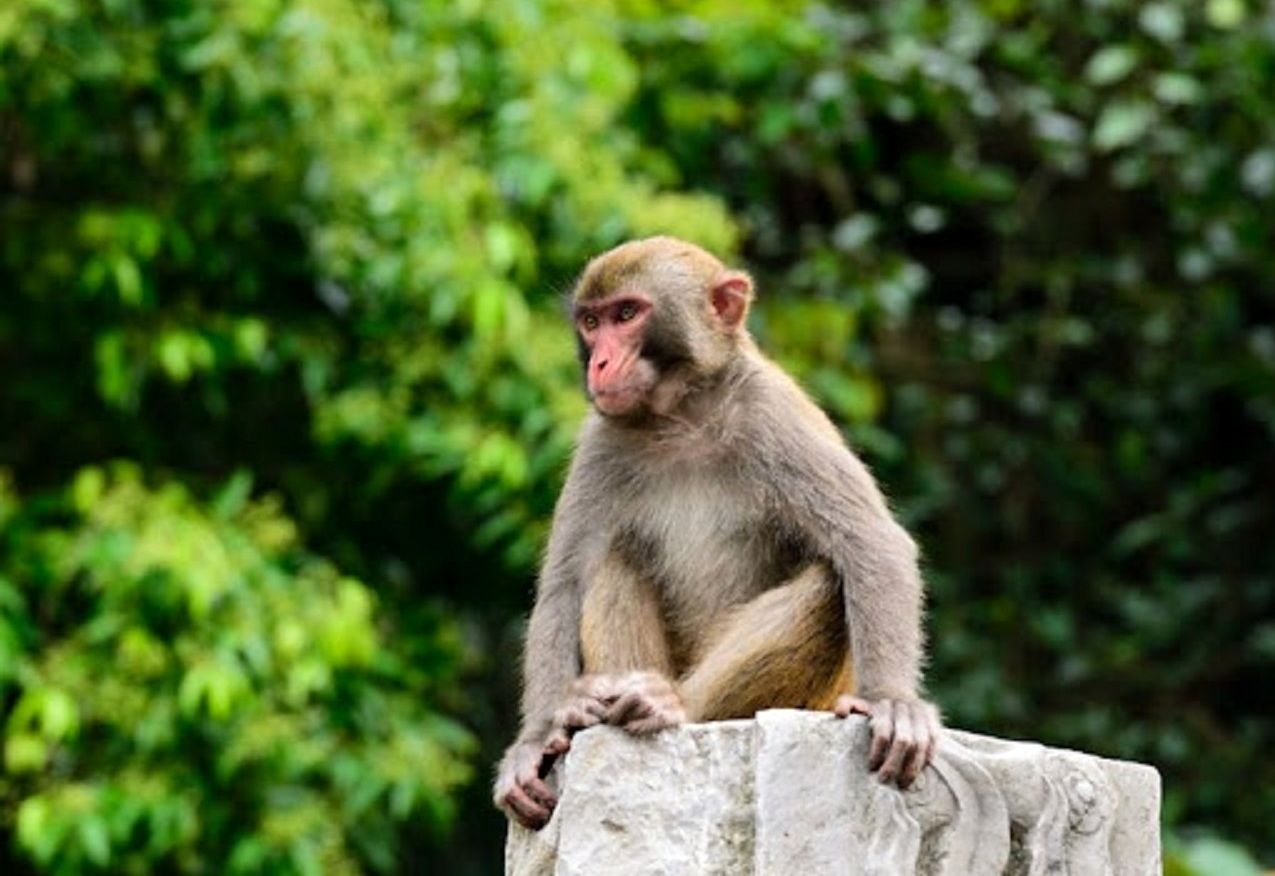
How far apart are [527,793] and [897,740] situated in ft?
3.06

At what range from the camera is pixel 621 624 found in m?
6.13

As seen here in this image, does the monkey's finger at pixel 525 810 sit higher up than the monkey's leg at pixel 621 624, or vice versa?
the monkey's leg at pixel 621 624

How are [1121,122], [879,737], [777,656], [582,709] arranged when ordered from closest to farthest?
[879,737] < [582,709] < [777,656] < [1121,122]

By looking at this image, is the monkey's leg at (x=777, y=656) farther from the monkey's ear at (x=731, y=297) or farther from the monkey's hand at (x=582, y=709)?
the monkey's ear at (x=731, y=297)

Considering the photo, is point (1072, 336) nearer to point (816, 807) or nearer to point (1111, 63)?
point (1111, 63)

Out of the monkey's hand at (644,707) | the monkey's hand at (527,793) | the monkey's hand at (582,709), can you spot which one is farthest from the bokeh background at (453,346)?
the monkey's hand at (644,707)

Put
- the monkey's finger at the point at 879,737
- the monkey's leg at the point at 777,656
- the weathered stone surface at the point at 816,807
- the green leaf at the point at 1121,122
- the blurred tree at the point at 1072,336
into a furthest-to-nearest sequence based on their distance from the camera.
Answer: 1. the blurred tree at the point at 1072,336
2. the green leaf at the point at 1121,122
3. the monkey's leg at the point at 777,656
4. the monkey's finger at the point at 879,737
5. the weathered stone surface at the point at 816,807

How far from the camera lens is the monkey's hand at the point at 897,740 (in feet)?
16.9

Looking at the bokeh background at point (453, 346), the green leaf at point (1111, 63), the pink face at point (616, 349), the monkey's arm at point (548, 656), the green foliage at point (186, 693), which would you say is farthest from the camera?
the green leaf at point (1111, 63)

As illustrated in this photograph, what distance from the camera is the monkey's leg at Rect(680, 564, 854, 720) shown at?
19.1 feet

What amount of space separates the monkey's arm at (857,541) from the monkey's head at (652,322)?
234mm

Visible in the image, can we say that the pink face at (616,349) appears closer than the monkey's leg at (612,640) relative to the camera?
No

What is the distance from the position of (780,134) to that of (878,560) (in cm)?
536

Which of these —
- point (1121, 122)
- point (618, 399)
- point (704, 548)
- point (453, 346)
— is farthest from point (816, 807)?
point (1121, 122)
